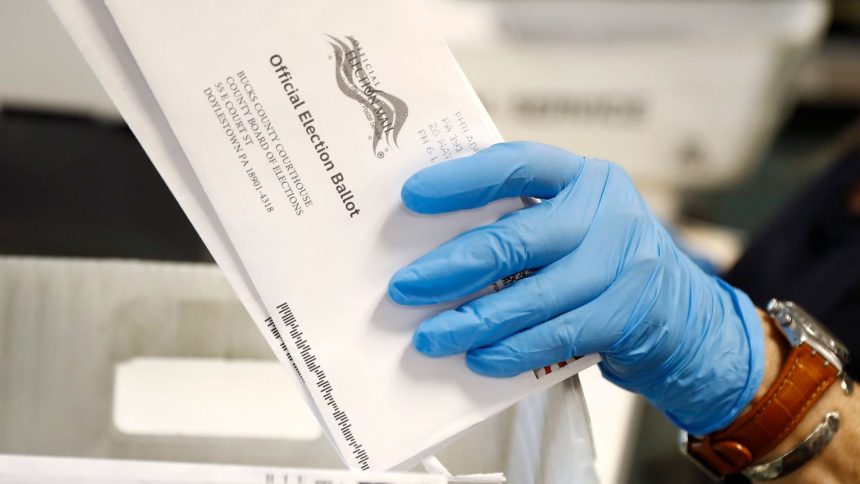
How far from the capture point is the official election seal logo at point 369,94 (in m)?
0.54

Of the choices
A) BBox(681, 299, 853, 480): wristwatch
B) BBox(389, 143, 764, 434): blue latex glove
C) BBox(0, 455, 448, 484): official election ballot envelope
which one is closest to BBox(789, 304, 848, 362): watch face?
BBox(681, 299, 853, 480): wristwatch

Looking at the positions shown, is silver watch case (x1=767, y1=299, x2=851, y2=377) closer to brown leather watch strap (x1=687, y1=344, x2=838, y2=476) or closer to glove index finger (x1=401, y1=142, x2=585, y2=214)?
brown leather watch strap (x1=687, y1=344, x2=838, y2=476)

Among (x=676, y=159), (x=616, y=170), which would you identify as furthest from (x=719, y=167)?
(x=616, y=170)

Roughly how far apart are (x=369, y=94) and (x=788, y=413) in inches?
→ 18.7

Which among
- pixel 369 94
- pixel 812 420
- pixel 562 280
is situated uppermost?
pixel 369 94

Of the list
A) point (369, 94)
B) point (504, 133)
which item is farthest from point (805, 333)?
point (504, 133)

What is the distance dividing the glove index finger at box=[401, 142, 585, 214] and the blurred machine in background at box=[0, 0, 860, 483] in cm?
26

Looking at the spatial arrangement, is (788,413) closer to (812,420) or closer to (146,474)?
(812,420)

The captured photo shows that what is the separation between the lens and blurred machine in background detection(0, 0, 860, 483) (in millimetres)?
755

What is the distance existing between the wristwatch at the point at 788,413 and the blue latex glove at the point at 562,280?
0.06 meters

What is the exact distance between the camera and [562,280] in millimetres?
589

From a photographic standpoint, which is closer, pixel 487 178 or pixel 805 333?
pixel 487 178

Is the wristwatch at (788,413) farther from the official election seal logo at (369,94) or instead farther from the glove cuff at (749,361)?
the official election seal logo at (369,94)

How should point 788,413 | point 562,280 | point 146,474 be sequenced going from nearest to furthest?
point 146,474, point 562,280, point 788,413
